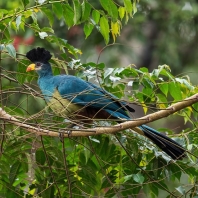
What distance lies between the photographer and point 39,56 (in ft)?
11.9

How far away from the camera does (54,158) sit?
3166 millimetres

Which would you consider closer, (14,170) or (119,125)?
(119,125)

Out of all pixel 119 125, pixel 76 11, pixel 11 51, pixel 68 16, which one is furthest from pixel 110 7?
pixel 119 125

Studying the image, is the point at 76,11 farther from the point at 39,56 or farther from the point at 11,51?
the point at 39,56

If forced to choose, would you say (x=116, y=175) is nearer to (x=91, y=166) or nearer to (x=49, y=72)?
(x=91, y=166)

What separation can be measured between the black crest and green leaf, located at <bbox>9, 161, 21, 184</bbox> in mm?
780

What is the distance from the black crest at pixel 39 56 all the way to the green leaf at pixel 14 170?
0.78m

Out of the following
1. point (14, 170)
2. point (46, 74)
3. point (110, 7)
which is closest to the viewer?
point (110, 7)

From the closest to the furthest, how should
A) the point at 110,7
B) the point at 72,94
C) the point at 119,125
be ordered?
the point at 119,125 < the point at 110,7 < the point at 72,94

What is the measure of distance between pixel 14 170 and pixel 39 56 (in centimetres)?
86

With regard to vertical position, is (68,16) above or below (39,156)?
above

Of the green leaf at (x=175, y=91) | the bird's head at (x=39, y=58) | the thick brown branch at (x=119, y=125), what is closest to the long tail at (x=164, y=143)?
the green leaf at (x=175, y=91)

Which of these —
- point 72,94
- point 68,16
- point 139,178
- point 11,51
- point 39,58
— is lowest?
point 139,178

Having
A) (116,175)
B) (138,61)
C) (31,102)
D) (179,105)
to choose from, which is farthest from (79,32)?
(179,105)
